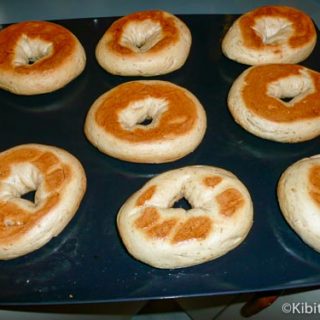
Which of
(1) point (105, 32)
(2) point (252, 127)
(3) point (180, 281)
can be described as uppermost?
(1) point (105, 32)

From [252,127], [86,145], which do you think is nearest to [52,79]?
[86,145]

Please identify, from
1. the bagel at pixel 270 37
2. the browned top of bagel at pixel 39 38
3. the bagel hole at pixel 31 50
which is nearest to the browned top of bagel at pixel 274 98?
the bagel at pixel 270 37

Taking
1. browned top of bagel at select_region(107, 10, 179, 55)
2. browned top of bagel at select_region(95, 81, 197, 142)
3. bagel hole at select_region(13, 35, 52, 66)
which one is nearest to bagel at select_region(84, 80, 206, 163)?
browned top of bagel at select_region(95, 81, 197, 142)

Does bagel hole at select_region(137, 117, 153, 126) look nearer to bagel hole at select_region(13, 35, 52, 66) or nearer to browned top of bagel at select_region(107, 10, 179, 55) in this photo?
browned top of bagel at select_region(107, 10, 179, 55)

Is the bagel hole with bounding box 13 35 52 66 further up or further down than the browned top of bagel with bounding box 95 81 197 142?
further up

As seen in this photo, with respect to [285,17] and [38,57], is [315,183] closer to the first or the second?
[285,17]

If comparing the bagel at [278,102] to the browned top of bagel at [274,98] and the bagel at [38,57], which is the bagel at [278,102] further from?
the bagel at [38,57]

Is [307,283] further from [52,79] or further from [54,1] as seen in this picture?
[54,1]

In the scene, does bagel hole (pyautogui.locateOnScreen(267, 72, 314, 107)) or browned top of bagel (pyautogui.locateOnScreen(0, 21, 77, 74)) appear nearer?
bagel hole (pyautogui.locateOnScreen(267, 72, 314, 107))
